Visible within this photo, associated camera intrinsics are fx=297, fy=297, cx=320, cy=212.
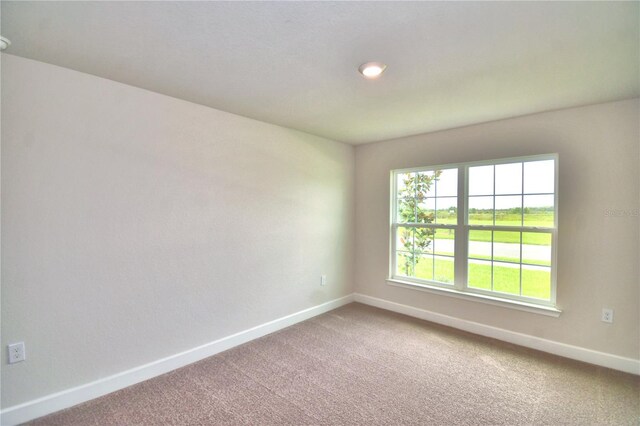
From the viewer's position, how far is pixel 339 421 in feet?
6.31

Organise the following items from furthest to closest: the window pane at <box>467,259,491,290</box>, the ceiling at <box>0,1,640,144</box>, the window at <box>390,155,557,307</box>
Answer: the window pane at <box>467,259,491,290</box>, the window at <box>390,155,557,307</box>, the ceiling at <box>0,1,640,144</box>

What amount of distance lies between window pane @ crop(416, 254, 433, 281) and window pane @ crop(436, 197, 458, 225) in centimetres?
50

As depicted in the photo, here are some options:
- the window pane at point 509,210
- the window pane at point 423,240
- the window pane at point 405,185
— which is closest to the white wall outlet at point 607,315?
the window pane at point 509,210

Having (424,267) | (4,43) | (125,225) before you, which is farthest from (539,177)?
(4,43)

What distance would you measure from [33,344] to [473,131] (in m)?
4.24

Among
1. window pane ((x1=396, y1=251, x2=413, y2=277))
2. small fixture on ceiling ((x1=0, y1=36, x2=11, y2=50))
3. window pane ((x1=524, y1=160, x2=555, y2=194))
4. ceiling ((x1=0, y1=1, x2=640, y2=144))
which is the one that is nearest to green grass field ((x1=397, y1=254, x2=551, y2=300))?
window pane ((x1=396, y1=251, x2=413, y2=277))

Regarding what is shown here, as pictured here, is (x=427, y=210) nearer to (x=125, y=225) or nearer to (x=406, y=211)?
(x=406, y=211)

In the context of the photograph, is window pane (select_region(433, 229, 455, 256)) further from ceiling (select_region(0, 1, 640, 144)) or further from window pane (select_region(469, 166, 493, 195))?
ceiling (select_region(0, 1, 640, 144))

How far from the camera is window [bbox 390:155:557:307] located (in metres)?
2.98

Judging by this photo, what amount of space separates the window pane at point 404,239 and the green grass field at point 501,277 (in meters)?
0.30

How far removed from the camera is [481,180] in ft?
11.0

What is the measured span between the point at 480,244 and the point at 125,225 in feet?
11.4

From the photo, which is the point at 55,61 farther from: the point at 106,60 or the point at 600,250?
the point at 600,250

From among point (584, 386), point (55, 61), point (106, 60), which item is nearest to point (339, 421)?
point (584, 386)
